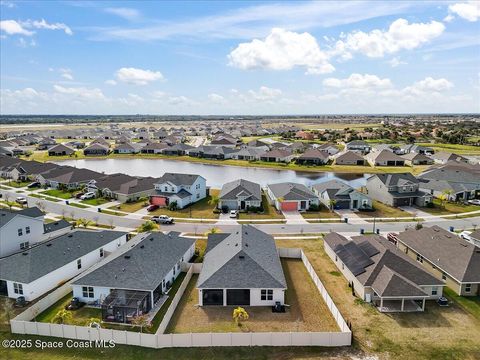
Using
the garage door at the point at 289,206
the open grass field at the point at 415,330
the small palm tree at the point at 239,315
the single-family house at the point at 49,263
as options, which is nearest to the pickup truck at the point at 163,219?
the single-family house at the point at 49,263

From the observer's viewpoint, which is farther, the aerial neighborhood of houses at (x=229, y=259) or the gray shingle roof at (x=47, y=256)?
the gray shingle roof at (x=47, y=256)

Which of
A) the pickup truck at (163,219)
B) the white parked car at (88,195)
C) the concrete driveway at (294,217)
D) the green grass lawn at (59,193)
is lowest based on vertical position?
the concrete driveway at (294,217)

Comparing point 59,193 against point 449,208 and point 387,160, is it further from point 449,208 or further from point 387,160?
point 387,160

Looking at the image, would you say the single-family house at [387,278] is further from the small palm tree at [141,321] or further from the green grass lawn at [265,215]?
the green grass lawn at [265,215]

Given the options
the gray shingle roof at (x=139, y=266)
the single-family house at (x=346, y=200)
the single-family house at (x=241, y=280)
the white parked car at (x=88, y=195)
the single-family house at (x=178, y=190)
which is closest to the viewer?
the gray shingle roof at (x=139, y=266)

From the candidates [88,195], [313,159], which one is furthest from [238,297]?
[313,159]
